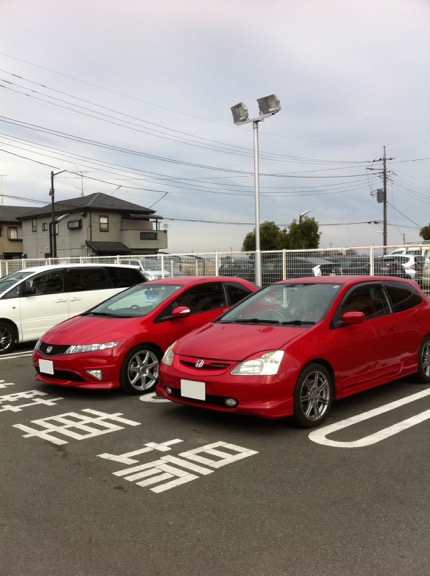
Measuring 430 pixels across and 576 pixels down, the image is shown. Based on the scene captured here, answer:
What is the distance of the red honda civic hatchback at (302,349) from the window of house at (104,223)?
4249cm

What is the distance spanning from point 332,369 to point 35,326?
6821 mm

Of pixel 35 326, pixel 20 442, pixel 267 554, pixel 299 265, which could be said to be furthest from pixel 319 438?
pixel 299 265

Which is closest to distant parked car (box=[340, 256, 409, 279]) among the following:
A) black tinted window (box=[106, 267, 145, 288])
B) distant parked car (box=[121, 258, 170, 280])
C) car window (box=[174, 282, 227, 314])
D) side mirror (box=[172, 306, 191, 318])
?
black tinted window (box=[106, 267, 145, 288])

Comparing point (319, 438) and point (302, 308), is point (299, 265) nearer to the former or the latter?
point (302, 308)

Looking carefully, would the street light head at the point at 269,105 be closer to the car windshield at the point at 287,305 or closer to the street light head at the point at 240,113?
the street light head at the point at 240,113

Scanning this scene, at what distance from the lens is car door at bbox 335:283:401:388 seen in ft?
17.1

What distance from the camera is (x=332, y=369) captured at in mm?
5043

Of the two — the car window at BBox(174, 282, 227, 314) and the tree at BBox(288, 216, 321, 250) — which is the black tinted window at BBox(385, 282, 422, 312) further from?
the tree at BBox(288, 216, 321, 250)

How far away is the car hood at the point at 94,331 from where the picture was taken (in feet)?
20.1

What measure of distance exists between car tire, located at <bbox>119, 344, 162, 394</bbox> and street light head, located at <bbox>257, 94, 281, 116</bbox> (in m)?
10.5

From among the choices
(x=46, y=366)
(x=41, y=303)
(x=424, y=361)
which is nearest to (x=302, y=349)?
(x=424, y=361)

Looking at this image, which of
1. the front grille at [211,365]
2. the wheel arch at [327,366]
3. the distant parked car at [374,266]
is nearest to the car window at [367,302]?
the wheel arch at [327,366]

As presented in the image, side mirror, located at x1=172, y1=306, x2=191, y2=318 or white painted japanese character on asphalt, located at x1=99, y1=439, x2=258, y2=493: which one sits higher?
side mirror, located at x1=172, y1=306, x2=191, y2=318

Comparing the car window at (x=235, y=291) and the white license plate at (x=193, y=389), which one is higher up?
the car window at (x=235, y=291)
